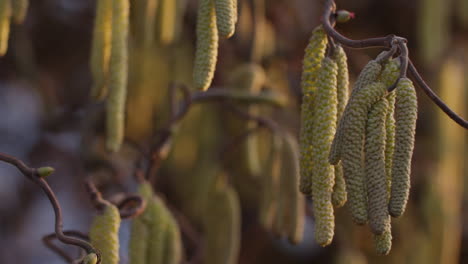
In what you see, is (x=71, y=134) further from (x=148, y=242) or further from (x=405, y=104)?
(x=405, y=104)

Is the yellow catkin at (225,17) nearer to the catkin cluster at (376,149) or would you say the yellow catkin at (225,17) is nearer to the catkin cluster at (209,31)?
the catkin cluster at (209,31)

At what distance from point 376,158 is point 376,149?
0.01 meters

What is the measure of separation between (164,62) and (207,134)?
10.4 inches

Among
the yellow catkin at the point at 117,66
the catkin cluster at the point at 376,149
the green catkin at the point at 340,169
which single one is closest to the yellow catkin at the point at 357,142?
the catkin cluster at the point at 376,149

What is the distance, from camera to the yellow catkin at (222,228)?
1.72m

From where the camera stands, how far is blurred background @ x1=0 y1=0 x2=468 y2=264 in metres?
2.17

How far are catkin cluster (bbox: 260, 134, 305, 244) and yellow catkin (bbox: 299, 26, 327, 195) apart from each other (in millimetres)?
454

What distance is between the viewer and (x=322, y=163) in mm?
1008

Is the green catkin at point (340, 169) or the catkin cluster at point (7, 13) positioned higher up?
the catkin cluster at point (7, 13)

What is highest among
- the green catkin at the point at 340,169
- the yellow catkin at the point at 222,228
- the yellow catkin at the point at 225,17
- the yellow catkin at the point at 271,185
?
the yellow catkin at the point at 225,17

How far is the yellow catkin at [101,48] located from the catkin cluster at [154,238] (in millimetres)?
256

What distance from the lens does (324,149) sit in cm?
101

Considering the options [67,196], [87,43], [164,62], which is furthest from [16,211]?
[164,62]

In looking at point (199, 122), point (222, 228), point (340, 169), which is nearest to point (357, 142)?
point (340, 169)
